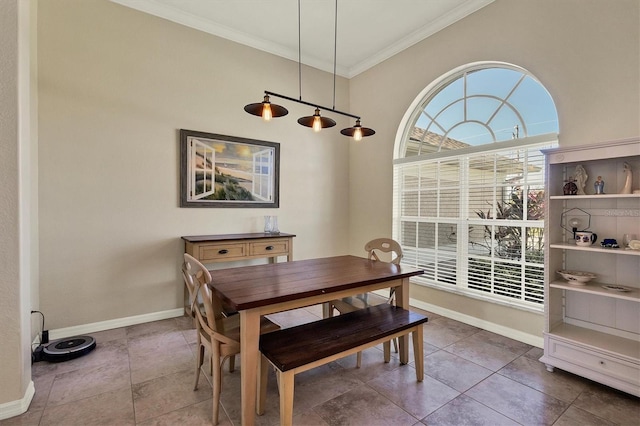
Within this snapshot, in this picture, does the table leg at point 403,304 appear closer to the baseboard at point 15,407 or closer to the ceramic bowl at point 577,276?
the ceramic bowl at point 577,276

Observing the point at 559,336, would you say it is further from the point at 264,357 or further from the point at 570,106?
the point at 264,357

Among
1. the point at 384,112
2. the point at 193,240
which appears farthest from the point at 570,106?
the point at 193,240

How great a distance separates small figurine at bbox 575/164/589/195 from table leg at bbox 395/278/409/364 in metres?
1.54

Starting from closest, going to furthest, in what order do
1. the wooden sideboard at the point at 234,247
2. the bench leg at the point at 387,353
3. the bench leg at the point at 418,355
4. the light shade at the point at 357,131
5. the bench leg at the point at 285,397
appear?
the bench leg at the point at 285,397 < the bench leg at the point at 418,355 < the bench leg at the point at 387,353 < the light shade at the point at 357,131 < the wooden sideboard at the point at 234,247

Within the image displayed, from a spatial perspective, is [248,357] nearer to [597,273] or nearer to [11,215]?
[11,215]

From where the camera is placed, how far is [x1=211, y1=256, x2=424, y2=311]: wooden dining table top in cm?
174

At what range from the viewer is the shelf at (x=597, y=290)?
6.68 feet

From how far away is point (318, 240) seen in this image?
4.52 m

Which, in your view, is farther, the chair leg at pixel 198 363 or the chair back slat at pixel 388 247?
the chair back slat at pixel 388 247

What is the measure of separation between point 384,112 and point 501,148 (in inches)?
66.3

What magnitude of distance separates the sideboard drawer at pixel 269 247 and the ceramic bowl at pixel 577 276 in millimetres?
2722

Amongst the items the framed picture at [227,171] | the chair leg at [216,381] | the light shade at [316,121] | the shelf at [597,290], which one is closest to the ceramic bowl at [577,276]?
the shelf at [597,290]

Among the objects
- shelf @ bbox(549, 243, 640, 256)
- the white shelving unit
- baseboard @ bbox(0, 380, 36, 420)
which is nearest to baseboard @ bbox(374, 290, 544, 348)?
the white shelving unit

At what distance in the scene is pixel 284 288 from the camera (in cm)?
191
